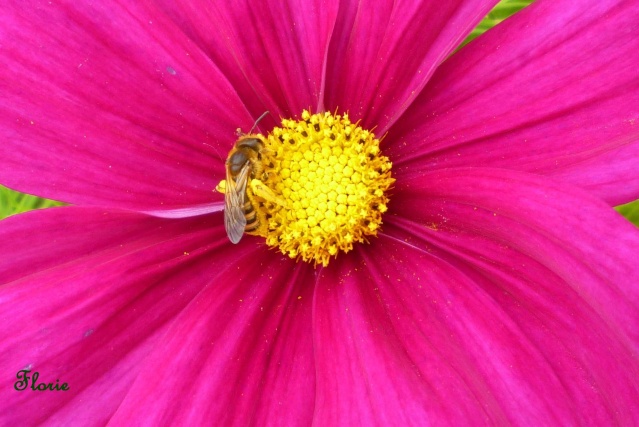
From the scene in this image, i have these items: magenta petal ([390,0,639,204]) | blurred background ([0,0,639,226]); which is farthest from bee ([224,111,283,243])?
blurred background ([0,0,639,226])

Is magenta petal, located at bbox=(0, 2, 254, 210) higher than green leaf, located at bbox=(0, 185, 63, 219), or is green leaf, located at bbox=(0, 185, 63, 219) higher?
magenta petal, located at bbox=(0, 2, 254, 210)

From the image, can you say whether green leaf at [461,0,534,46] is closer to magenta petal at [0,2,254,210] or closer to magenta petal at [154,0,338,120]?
magenta petal at [154,0,338,120]

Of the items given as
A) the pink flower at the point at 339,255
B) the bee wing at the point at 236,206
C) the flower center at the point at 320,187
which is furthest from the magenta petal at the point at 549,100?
the bee wing at the point at 236,206

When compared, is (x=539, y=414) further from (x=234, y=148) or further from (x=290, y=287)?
(x=234, y=148)

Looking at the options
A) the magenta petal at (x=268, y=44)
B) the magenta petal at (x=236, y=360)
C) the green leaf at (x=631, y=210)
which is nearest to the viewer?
the magenta petal at (x=236, y=360)

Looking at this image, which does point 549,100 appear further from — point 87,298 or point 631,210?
point 87,298

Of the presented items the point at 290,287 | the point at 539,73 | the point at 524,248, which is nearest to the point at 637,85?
the point at 539,73

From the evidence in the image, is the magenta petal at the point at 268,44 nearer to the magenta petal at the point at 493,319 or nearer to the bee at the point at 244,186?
the bee at the point at 244,186
